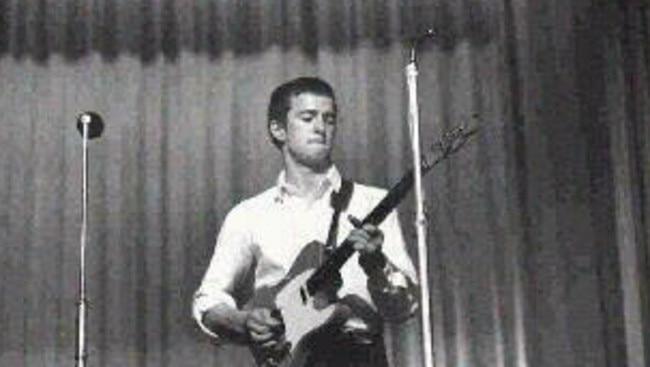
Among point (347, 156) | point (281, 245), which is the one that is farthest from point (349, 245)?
point (347, 156)

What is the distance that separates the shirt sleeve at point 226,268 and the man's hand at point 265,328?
0.20 m

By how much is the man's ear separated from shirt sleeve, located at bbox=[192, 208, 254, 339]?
0.35 metres

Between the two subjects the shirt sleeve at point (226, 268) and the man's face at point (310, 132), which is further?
the man's face at point (310, 132)

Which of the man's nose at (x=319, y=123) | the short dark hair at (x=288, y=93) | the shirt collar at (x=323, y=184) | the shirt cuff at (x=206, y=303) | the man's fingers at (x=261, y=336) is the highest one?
the short dark hair at (x=288, y=93)

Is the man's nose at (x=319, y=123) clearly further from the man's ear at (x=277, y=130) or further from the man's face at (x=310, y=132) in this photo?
the man's ear at (x=277, y=130)

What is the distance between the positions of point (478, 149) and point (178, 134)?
1.24m

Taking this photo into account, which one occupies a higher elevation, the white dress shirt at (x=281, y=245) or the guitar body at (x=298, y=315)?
the white dress shirt at (x=281, y=245)

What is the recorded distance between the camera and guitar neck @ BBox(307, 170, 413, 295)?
4285 millimetres

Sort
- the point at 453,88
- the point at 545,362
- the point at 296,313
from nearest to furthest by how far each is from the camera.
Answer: the point at 296,313 → the point at 545,362 → the point at 453,88

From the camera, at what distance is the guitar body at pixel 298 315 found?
439 cm

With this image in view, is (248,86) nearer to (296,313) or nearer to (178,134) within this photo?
(178,134)

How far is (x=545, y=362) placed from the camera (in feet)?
15.6

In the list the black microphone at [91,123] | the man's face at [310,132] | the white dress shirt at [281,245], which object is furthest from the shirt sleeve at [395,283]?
the black microphone at [91,123]

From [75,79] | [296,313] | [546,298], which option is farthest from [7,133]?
[546,298]
